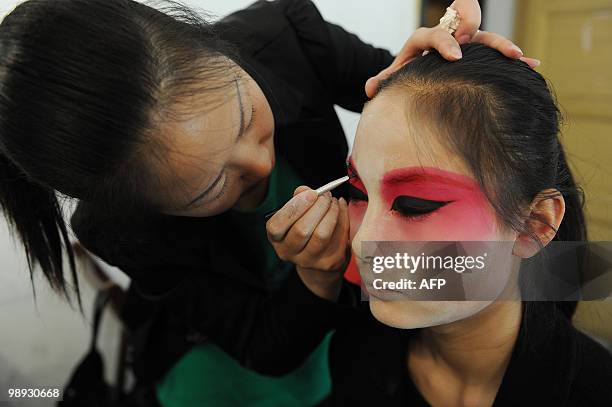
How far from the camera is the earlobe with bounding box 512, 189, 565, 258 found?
0.42m

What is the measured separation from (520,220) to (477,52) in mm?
156

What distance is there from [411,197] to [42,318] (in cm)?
81

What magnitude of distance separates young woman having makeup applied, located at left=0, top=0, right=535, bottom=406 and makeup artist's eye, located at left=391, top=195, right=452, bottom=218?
82mm

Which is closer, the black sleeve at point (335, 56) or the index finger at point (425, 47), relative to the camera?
the index finger at point (425, 47)

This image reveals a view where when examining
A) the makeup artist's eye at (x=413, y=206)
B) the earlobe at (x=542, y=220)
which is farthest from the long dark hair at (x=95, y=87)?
the earlobe at (x=542, y=220)

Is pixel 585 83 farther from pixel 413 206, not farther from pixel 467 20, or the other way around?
pixel 413 206

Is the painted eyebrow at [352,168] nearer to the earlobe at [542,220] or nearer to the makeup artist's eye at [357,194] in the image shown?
the makeup artist's eye at [357,194]

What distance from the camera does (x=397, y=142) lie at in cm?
42

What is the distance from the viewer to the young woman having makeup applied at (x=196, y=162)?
1.37 ft

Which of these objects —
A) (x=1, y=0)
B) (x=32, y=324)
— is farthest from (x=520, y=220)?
(x=32, y=324)

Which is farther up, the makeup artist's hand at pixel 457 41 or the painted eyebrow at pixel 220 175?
the makeup artist's hand at pixel 457 41

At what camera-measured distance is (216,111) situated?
1.51 feet

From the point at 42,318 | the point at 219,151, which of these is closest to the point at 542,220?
the point at 219,151

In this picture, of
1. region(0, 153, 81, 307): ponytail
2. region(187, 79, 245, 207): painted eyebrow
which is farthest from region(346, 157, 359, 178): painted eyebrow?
region(0, 153, 81, 307): ponytail
